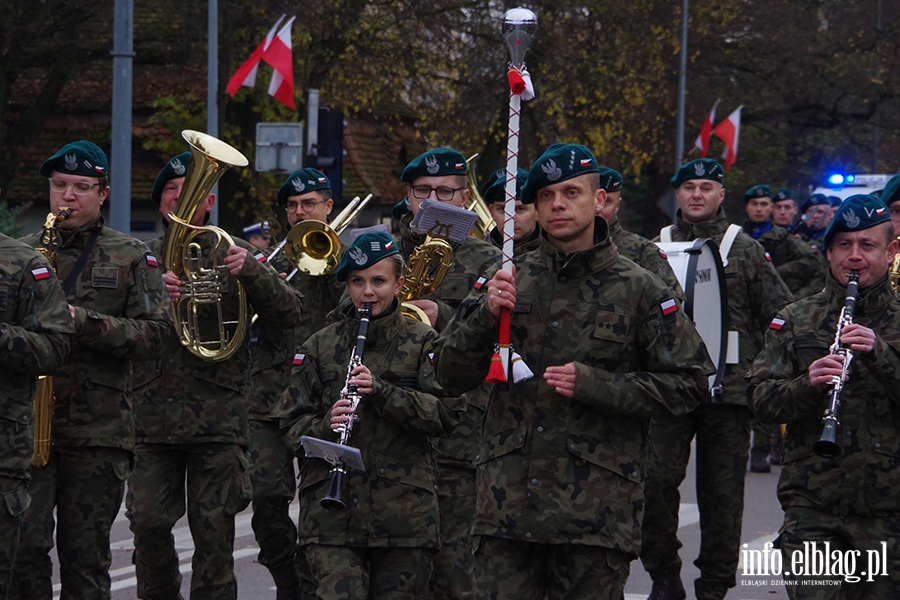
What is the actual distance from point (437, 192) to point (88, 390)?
2.07m

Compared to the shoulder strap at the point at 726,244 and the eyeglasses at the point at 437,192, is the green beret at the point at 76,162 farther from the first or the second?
the shoulder strap at the point at 726,244

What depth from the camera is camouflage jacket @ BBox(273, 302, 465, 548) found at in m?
6.29

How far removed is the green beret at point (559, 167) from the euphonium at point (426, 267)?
2189mm

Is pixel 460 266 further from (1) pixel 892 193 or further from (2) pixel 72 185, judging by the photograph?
(1) pixel 892 193

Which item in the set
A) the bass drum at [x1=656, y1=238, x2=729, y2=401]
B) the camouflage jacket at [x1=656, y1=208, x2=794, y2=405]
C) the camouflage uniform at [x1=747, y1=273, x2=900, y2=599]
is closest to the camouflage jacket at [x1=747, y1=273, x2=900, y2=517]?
the camouflage uniform at [x1=747, y1=273, x2=900, y2=599]

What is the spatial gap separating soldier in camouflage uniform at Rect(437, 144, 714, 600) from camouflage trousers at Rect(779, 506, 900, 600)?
0.83 meters

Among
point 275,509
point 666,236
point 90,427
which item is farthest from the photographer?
point 666,236

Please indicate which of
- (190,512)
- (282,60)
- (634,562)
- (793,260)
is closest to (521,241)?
(190,512)

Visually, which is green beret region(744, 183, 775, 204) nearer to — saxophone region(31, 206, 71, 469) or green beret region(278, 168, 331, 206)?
green beret region(278, 168, 331, 206)

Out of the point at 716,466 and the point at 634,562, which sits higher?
the point at 716,466

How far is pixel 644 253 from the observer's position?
311 inches

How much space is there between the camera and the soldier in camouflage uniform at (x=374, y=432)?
6266 mm

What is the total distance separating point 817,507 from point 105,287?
330 cm

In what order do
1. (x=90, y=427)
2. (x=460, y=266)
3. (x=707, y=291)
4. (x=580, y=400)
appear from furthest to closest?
(x=707, y=291)
(x=460, y=266)
(x=90, y=427)
(x=580, y=400)
